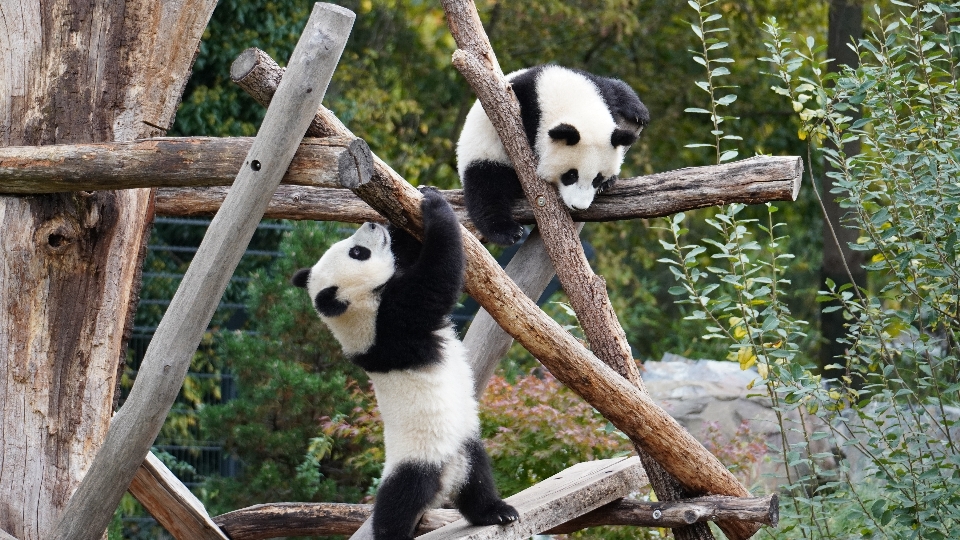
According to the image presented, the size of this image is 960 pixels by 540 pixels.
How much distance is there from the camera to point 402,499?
11.2 ft

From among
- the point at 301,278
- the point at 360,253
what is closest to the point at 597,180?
the point at 360,253

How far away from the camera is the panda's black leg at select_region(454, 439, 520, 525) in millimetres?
3521

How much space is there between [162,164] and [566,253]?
159cm

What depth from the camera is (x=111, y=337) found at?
11.1 ft

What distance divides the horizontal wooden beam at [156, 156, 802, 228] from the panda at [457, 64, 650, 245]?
0.33ft

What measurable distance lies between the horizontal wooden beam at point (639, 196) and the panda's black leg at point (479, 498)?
3.55 ft

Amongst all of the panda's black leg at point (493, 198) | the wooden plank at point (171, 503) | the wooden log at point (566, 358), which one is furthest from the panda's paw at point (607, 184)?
the wooden plank at point (171, 503)

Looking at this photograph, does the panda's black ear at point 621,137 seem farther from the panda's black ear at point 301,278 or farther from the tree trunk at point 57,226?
the tree trunk at point 57,226

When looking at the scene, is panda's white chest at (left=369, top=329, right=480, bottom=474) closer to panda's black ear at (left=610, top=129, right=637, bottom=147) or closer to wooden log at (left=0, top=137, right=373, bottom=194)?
wooden log at (left=0, top=137, right=373, bottom=194)

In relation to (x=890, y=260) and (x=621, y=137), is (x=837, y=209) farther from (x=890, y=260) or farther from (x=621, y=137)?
(x=890, y=260)

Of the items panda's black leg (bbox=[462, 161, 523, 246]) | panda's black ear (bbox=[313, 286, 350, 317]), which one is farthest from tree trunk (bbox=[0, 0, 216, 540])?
panda's black leg (bbox=[462, 161, 523, 246])

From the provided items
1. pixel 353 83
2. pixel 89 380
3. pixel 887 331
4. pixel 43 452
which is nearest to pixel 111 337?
pixel 89 380

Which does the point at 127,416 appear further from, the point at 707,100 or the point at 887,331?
the point at 707,100

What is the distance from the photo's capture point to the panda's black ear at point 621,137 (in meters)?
4.50
